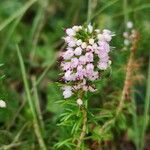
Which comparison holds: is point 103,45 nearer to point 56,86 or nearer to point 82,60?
point 82,60

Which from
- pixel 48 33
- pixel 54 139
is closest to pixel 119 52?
pixel 54 139

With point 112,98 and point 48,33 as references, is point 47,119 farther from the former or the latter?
point 48,33

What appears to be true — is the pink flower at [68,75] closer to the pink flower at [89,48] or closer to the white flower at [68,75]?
the white flower at [68,75]

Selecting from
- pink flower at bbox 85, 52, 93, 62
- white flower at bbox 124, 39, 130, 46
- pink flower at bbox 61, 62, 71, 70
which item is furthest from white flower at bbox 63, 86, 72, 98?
white flower at bbox 124, 39, 130, 46

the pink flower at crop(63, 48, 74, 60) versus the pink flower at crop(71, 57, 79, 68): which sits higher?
the pink flower at crop(63, 48, 74, 60)

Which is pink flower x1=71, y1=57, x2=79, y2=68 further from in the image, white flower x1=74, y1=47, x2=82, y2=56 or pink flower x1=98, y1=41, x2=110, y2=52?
pink flower x1=98, y1=41, x2=110, y2=52
